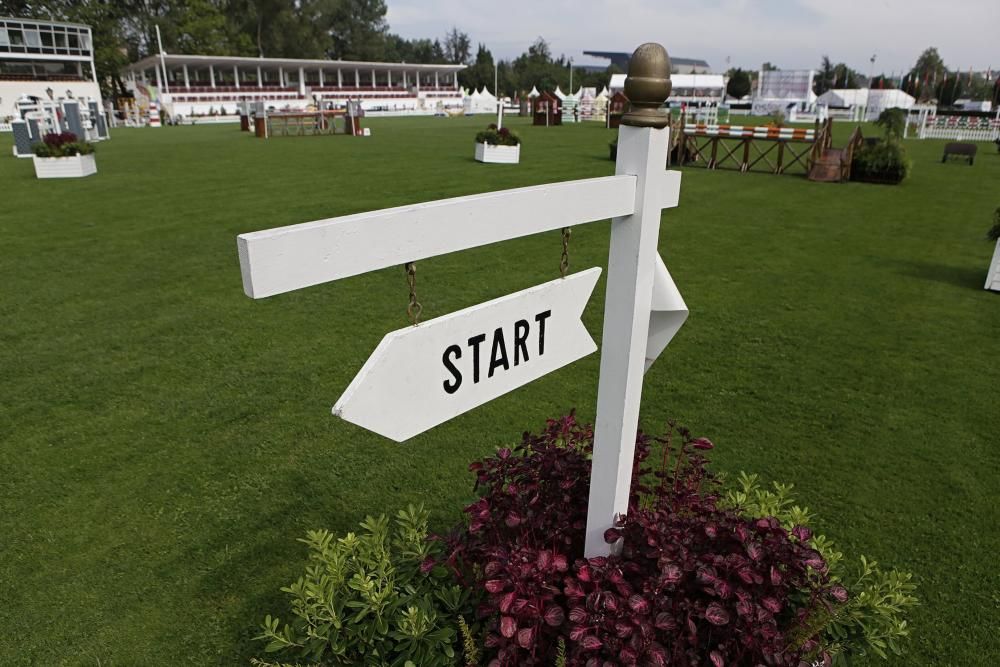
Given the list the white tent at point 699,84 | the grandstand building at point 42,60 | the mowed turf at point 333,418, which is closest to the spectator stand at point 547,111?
the mowed turf at point 333,418

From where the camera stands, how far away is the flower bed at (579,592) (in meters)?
1.78

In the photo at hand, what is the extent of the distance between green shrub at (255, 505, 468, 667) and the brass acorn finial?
1.48 meters

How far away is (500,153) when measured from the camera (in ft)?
55.2

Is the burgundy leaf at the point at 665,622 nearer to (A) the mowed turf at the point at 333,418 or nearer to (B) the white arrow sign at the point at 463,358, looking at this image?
(B) the white arrow sign at the point at 463,358

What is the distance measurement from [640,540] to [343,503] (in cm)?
198

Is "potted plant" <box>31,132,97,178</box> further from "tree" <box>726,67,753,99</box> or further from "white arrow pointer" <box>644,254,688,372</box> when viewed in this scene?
"tree" <box>726,67,753,99</box>

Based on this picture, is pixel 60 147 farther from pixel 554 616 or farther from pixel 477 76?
pixel 477 76

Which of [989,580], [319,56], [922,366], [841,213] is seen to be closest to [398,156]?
[841,213]

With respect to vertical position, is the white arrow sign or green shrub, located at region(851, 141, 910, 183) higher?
the white arrow sign

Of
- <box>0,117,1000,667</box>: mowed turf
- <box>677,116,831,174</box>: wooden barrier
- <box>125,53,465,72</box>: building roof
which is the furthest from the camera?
<box>125,53,465,72</box>: building roof

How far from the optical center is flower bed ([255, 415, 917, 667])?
5.85 ft

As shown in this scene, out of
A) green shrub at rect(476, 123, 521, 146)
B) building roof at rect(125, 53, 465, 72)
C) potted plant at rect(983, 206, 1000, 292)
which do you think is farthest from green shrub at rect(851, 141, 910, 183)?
building roof at rect(125, 53, 465, 72)

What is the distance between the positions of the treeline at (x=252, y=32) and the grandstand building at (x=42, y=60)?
23.3ft

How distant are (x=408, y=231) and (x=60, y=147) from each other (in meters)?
16.3
